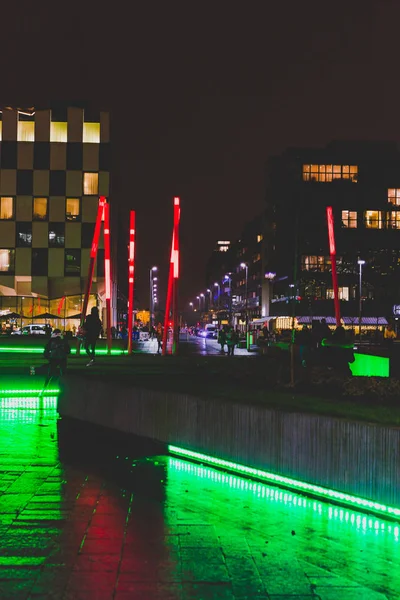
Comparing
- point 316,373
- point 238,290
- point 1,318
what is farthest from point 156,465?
point 238,290

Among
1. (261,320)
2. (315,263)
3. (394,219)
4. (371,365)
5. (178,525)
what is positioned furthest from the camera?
(261,320)

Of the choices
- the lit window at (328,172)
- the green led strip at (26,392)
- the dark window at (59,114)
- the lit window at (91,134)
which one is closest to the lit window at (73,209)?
the lit window at (91,134)

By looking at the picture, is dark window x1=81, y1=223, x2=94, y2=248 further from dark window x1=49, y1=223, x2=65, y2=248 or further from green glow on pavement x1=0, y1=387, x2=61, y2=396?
green glow on pavement x1=0, y1=387, x2=61, y2=396

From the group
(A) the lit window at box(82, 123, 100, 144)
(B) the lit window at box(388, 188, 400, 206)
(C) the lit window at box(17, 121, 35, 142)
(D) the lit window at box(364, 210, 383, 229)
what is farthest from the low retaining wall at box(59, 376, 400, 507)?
(B) the lit window at box(388, 188, 400, 206)

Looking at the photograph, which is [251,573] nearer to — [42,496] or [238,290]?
[42,496]

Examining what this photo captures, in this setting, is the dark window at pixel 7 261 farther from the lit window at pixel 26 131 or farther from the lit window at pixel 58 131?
A: the lit window at pixel 58 131

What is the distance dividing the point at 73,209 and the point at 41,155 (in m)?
5.65

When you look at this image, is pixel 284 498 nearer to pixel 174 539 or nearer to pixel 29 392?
pixel 174 539

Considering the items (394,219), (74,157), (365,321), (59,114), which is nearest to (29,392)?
(74,157)

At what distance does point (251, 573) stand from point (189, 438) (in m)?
5.04

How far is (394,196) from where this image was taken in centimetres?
8688

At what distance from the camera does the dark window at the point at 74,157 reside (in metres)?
68.3

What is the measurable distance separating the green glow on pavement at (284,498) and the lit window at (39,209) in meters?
60.6

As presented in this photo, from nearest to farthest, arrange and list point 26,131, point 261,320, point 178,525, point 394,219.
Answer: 1. point 178,525
2. point 26,131
3. point 394,219
4. point 261,320
